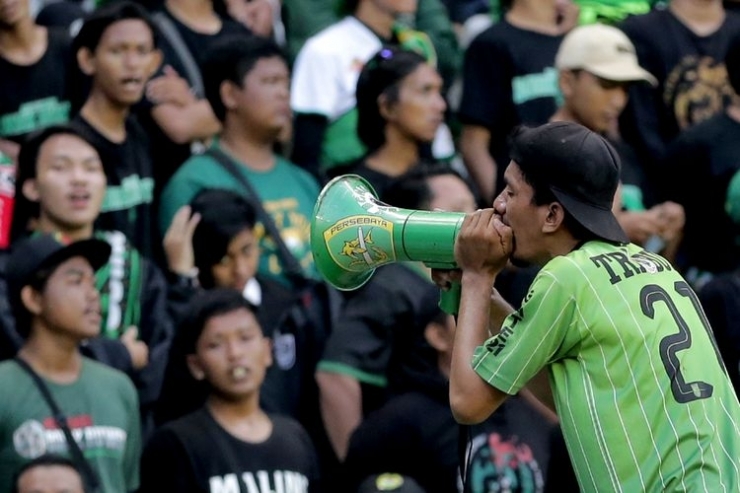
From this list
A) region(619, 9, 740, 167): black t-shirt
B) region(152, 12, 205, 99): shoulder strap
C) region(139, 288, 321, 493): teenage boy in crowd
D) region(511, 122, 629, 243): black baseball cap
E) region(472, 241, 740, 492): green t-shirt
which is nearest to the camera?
region(472, 241, 740, 492): green t-shirt

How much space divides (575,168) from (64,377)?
9.29 ft

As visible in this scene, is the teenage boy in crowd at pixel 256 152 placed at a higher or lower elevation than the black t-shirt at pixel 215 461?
higher

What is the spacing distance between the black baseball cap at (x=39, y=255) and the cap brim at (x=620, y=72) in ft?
A: 8.86

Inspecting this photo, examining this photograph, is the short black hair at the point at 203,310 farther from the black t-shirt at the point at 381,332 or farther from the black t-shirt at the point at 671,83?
the black t-shirt at the point at 671,83

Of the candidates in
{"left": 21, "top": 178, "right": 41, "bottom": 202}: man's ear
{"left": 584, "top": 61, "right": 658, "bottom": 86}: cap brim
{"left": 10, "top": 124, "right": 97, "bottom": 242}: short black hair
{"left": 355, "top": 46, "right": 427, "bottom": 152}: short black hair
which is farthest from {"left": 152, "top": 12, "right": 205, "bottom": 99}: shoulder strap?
{"left": 584, "top": 61, "right": 658, "bottom": 86}: cap brim

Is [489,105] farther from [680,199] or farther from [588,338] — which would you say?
[588,338]

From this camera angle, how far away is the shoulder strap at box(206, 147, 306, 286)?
27.6 ft

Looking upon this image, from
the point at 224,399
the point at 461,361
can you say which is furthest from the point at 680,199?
the point at 461,361

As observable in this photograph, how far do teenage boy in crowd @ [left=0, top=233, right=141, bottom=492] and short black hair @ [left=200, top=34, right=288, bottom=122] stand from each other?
62.2 inches

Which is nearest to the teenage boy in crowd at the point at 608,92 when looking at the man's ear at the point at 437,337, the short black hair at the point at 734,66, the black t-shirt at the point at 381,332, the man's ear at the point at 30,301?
the short black hair at the point at 734,66

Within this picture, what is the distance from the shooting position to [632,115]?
32.5 ft

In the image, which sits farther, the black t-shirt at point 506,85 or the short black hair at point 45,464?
the black t-shirt at point 506,85

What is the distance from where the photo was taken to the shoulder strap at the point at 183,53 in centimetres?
907

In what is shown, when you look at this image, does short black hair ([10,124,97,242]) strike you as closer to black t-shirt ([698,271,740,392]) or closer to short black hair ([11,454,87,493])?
short black hair ([11,454,87,493])
